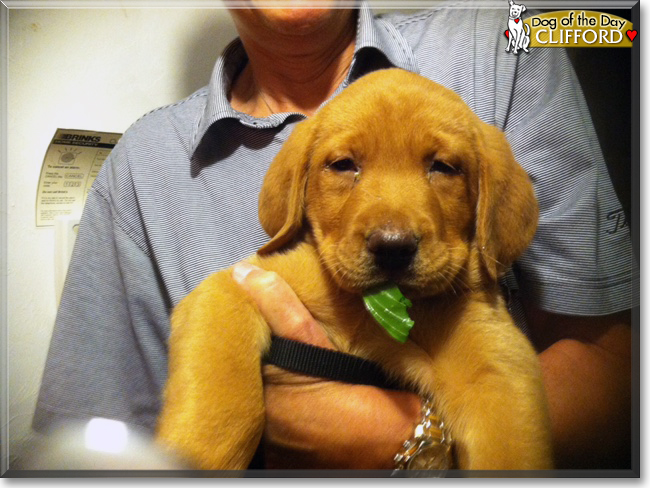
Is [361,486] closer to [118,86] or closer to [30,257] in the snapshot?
[30,257]

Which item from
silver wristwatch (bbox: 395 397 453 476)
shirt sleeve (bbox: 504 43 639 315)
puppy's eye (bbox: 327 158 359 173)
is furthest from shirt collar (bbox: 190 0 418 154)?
silver wristwatch (bbox: 395 397 453 476)

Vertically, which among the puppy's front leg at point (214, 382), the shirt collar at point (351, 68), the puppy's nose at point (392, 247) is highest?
the shirt collar at point (351, 68)

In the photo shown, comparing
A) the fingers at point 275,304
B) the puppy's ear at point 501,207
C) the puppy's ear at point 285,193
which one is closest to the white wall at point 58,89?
the puppy's ear at point 285,193

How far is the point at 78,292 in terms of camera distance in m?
1.23

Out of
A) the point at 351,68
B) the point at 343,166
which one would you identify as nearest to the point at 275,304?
the point at 343,166

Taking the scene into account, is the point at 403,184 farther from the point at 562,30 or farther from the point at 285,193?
the point at 562,30

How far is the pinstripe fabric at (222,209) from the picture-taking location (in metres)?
A: 1.19

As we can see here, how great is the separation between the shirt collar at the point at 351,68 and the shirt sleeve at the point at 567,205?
0.29 metres

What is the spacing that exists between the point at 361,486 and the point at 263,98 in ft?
2.89

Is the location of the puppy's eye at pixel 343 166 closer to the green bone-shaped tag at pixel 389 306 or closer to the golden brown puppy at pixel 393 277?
the golden brown puppy at pixel 393 277

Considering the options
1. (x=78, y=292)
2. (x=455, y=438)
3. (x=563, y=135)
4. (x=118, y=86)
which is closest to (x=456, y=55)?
(x=563, y=135)

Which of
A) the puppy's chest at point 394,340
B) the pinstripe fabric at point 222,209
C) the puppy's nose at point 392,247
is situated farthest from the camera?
the puppy's chest at point 394,340

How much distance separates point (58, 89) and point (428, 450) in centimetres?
109

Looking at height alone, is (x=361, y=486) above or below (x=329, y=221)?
below
